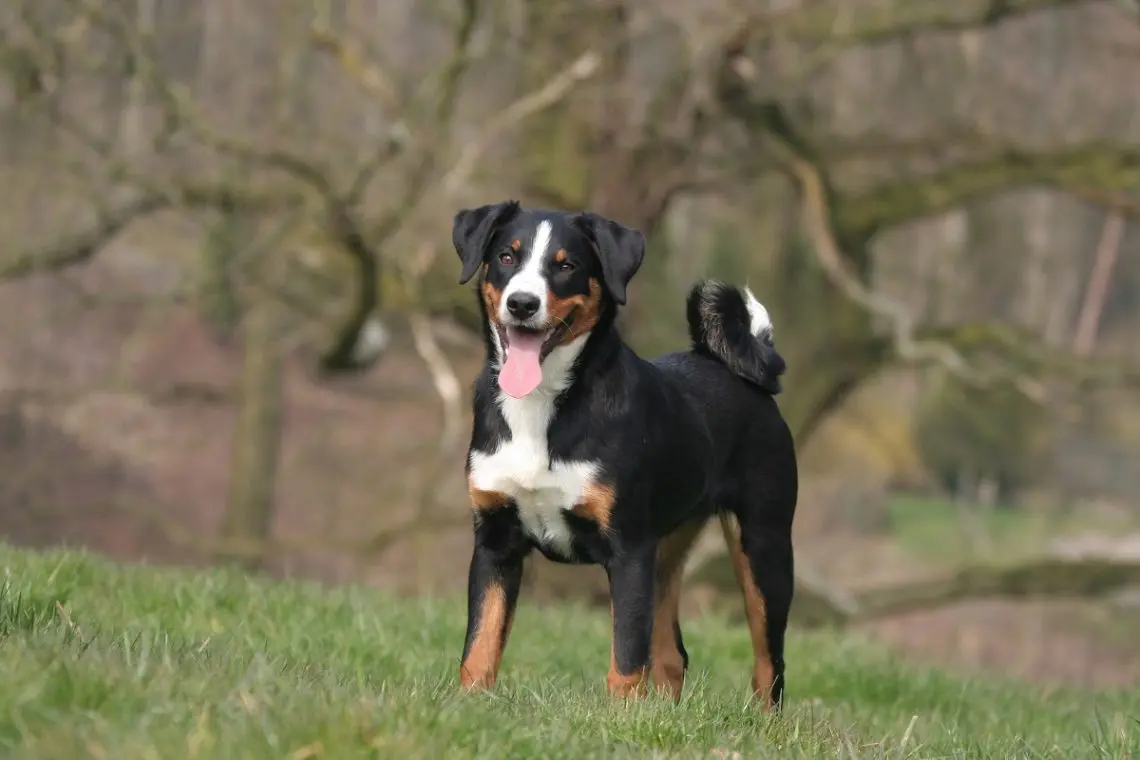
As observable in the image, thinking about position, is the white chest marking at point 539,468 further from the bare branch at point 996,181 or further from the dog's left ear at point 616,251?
the bare branch at point 996,181

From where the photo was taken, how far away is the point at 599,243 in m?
5.10

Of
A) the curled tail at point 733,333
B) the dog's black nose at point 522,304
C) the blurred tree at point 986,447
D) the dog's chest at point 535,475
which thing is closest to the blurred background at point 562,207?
the blurred tree at point 986,447

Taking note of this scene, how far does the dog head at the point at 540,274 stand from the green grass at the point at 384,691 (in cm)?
108

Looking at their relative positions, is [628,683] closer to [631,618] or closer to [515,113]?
[631,618]

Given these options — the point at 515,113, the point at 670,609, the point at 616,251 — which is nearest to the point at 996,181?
the point at 515,113

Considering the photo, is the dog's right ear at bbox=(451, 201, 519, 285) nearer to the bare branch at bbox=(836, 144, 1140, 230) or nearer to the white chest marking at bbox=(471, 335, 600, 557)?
the white chest marking at bbox=(471, 335, 600, 557)

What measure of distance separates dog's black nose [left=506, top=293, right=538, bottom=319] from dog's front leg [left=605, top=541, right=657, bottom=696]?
2.68 feet

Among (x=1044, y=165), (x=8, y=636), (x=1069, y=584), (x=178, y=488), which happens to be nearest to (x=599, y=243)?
(x=8, y=636)

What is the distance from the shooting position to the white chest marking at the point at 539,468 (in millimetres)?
4945

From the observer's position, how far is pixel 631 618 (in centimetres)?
491

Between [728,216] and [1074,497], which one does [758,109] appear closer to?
[728,216]

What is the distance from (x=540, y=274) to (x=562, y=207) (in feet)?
25.4

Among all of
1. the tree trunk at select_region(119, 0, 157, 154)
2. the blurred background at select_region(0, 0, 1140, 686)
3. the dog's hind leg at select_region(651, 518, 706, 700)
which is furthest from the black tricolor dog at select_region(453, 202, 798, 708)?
the tree trunk at select_region(119, 0, 157, 154)

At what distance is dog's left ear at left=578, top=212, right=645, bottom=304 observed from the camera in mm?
5086
